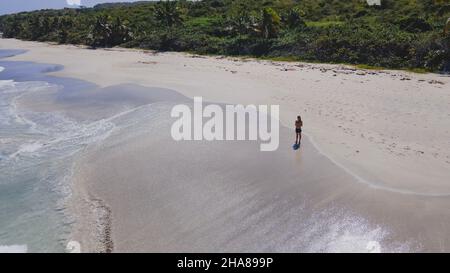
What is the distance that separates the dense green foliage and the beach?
10.4 metres

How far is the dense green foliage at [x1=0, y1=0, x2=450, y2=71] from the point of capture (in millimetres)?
35562

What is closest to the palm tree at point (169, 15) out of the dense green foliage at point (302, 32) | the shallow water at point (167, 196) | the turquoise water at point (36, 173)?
the dense green foliage at point (302, 32)

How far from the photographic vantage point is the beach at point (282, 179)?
1009 cm

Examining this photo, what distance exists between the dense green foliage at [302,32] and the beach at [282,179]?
10.4 metres

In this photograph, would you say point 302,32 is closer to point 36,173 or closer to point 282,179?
point 282,179

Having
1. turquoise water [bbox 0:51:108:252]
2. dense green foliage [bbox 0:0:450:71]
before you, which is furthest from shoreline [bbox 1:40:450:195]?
turquoise water [bbox 0:51:108:252]

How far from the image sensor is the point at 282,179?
13.3 metres

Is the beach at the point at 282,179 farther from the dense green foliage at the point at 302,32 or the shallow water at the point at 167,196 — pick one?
the dense green foliage at the point at 302,32

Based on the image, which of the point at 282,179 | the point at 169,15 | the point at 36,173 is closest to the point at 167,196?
the point at 282,179

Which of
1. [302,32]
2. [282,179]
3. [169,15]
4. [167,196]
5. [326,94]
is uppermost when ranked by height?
[169,15]

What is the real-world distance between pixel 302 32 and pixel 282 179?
3767 centimetres
